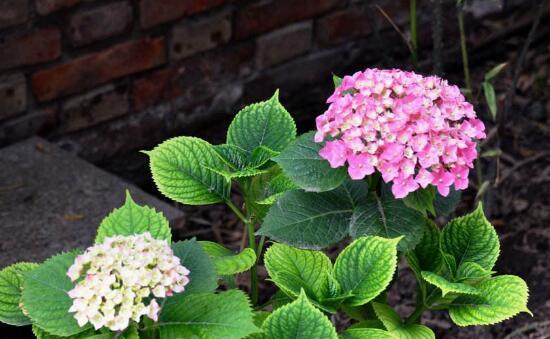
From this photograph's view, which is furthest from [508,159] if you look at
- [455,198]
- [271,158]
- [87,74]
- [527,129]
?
[271,158]

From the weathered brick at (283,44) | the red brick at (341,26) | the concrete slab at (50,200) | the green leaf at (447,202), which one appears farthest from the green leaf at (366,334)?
the red brick at (341,26)

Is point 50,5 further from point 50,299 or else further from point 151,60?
point 50,299

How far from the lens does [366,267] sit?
134cm

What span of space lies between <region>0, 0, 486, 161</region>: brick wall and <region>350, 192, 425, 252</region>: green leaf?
1129 millimetres

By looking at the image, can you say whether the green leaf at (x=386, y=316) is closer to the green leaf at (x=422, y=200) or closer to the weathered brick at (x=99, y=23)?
the green leaf at (x=422, y=200)

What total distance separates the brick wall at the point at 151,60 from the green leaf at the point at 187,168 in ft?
3.60

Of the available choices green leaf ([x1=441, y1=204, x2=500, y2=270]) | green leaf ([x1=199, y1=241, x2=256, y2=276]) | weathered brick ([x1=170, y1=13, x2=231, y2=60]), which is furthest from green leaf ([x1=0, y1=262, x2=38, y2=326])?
weathered brick ([x1=170, y1=13, x2=231, y2=60])

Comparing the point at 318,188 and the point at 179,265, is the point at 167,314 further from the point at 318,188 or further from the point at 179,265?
the point at 318,188

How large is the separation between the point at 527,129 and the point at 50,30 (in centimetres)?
Result: 136

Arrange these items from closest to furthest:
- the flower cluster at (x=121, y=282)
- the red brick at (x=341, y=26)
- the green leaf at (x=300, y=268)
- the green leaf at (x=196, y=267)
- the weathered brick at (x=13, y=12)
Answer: the flower cluster at (x=121, y=282), the green leaf at (x=196, y=267), the green leaf at (x=300, y=268), the weathered brick at (x=13, y=12), the red brick at (x=341, y=26)

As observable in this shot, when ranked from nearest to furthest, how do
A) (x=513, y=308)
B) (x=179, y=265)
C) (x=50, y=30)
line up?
(x=179, y=265)
(x=513, y=308)
(x=50, y=30)

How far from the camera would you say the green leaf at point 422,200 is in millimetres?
1401

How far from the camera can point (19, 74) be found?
253 cm

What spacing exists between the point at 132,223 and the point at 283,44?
1.71m
